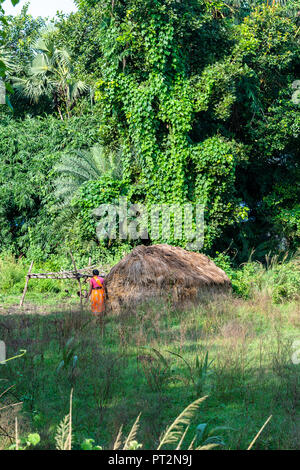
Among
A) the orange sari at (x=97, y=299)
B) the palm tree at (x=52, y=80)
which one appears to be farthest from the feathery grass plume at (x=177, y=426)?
the palm tree at (x=52, y=80)

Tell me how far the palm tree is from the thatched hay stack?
12.6 m

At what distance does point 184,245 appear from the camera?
13.7 meters

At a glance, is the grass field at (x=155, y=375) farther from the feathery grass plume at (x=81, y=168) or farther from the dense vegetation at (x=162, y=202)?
the feathery grass plume at (x=81, y=168)

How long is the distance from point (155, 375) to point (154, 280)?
13.9 feet

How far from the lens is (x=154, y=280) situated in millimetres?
10273

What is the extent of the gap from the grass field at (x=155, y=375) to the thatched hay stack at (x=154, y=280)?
0.70m

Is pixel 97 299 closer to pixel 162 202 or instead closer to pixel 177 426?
pixel 162 202

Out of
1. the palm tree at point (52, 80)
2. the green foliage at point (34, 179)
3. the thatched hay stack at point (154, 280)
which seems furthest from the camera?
the palm tree at point (52, 80)

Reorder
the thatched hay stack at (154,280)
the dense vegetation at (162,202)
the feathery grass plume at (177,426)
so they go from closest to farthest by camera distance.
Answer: the feathery grass plume at (177,426), the dense vegetation at (162,202), the thatched hay stack at (154,280)

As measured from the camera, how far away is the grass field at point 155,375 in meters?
4.82

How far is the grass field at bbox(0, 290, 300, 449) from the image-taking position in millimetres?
4816

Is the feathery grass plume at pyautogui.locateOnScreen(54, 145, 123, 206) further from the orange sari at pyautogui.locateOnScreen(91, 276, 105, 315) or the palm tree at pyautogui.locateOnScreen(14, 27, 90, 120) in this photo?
the palm tree at pyautogui.locateOnScreen(14, 27, 90, 120)

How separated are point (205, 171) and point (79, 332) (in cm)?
718

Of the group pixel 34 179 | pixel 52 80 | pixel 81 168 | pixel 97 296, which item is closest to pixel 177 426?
pixel 97 296
